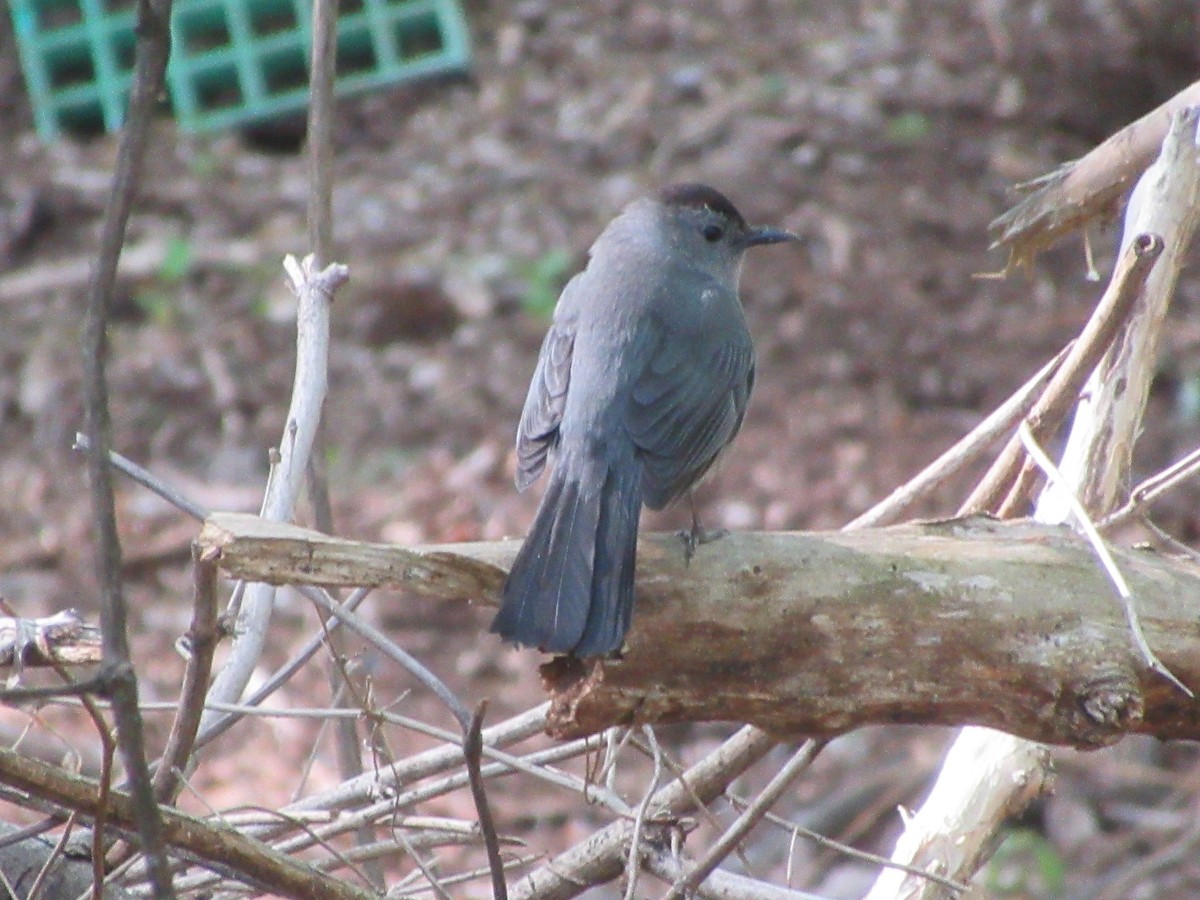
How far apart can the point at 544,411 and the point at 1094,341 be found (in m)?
1.26

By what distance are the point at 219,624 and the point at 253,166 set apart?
22.1 ft

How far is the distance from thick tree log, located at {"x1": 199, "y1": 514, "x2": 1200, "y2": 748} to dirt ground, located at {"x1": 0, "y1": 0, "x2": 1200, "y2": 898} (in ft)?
9.60

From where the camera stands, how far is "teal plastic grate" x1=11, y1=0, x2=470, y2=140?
8.63 m

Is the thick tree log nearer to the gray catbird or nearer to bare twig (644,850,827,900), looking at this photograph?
the gray catbird

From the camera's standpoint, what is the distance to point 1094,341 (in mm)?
2971

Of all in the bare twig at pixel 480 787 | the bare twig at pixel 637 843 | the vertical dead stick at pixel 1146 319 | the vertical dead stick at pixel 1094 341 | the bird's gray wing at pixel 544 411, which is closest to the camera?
the bare twig at pixel 480 787

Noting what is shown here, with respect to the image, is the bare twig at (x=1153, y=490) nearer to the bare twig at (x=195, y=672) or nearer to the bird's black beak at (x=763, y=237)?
the bare twig at (x=195, y=672)

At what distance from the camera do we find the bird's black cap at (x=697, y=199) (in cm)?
467

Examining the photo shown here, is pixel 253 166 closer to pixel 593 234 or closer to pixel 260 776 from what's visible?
pixel 593 234

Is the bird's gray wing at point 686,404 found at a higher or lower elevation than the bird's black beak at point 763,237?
lower

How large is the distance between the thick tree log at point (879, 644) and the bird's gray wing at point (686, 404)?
86 centimetres

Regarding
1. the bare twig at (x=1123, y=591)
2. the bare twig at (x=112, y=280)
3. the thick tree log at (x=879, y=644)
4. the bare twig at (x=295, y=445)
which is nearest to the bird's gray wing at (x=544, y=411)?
the bare twig at (x=295, y=445)

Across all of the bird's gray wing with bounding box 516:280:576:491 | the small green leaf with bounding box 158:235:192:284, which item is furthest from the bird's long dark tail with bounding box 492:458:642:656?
the small green leaf with bounding box 158:235:192:284

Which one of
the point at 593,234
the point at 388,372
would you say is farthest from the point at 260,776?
the point at 593,234
